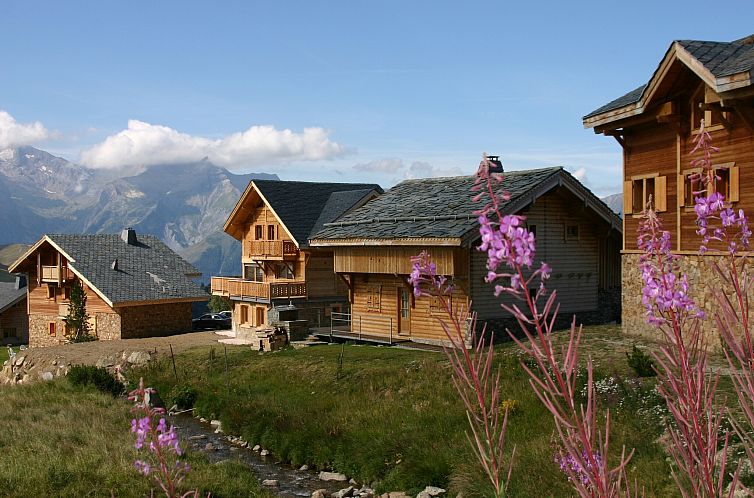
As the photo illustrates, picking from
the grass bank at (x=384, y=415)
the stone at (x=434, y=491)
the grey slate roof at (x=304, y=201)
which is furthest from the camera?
the grey slate roof at (x=304, y=201)

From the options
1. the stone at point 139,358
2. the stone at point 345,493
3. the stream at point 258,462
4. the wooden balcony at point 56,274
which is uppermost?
the wooden balcony at point 56,274

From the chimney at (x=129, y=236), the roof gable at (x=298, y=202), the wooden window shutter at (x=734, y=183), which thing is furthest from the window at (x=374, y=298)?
the chimney at (x=129, y=236)

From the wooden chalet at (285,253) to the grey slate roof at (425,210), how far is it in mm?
5835

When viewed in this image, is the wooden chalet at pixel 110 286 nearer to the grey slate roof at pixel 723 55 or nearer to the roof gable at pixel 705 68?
the roof gable at pixel 705 68

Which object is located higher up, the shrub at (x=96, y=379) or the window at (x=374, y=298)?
the window at (x=374, y=298)

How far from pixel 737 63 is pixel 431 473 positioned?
13.2m

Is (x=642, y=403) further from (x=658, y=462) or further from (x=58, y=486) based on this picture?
(x=58, y=486)

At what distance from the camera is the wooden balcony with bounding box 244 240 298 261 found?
40.9 meters

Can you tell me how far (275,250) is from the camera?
41281 millimetres

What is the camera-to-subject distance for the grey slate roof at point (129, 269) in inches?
Result: 1751

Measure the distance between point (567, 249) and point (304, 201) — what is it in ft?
58.2

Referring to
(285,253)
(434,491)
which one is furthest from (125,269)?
(434,491)

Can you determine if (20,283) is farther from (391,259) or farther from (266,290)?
(391,259)

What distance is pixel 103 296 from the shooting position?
42.6 meters
